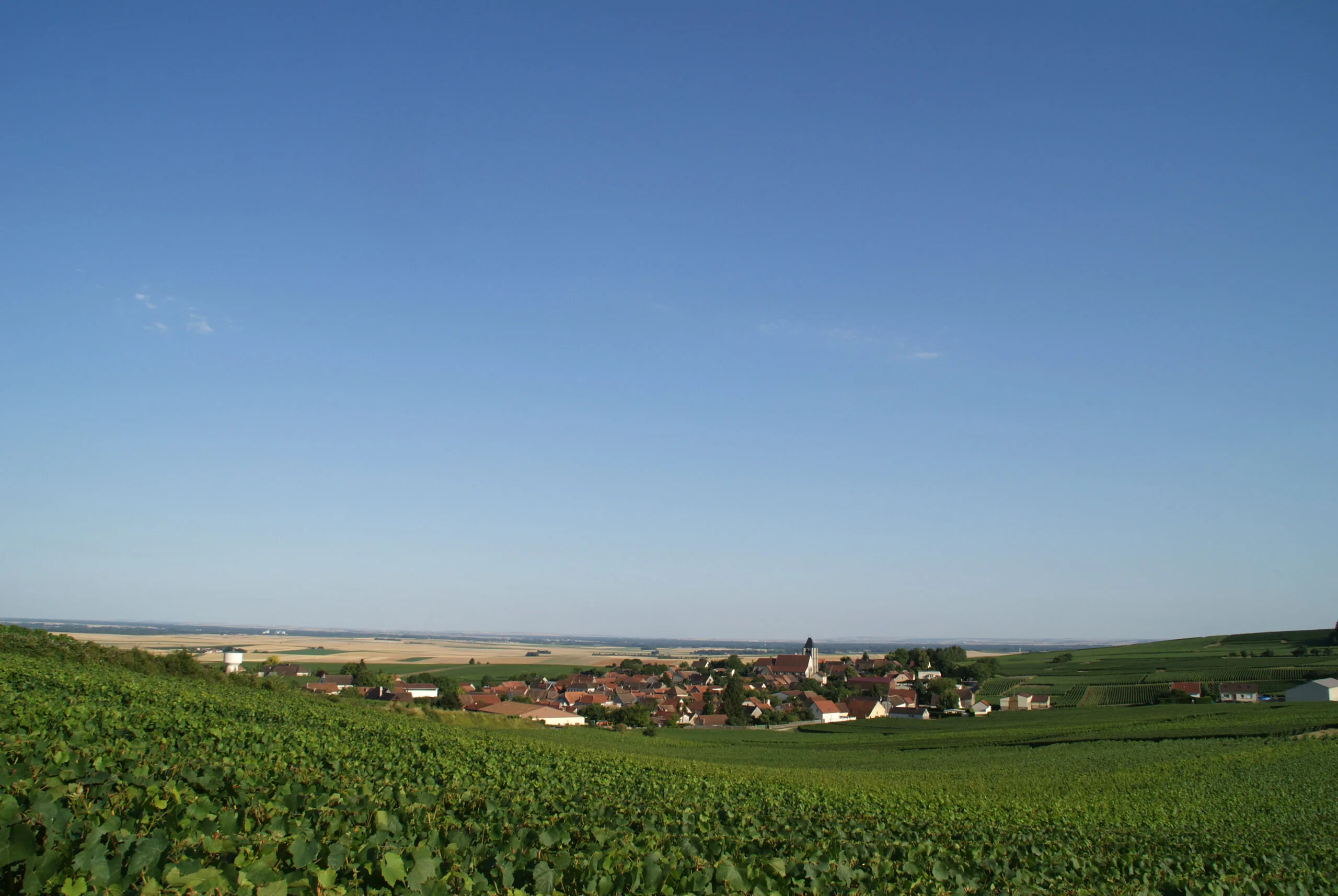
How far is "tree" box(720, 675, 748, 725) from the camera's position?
10462cm

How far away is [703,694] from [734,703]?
17982mm

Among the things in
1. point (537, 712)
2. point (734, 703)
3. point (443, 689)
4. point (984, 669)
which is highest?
point (537, 712)

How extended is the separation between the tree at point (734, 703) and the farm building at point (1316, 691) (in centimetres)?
6964

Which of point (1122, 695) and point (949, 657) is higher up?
point (1122, 695)

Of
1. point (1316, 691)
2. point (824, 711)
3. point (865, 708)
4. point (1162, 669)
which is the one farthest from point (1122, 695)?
point (824, 711)

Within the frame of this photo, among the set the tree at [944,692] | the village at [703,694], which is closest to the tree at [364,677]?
the village at [703,694]

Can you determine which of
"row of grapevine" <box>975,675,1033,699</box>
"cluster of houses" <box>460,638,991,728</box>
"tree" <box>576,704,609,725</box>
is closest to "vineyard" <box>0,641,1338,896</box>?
"cluster of houses" <box>460,638,991,728</box>

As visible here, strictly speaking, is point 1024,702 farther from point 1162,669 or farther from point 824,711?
point 1162,669

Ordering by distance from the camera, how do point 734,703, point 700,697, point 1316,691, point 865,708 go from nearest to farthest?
point 1316,691 < point 734,703 < point 865,708 < point 700,697

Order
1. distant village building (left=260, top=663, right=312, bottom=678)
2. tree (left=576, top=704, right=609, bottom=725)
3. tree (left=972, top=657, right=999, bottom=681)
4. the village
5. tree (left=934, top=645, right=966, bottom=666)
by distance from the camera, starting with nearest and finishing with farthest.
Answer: tree (left=576, top=704, right=609, bottom=725)
the village
distant village building (left=260, top=663, right=312, bottom=678)
tree (left=972, top=657, right=999, bottom=681)
tree (left=934, top=645, right=966, bottom=666)

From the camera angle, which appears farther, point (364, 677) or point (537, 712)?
point (364, 677)

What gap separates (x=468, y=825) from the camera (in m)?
7.05

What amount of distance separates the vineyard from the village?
5276 cm

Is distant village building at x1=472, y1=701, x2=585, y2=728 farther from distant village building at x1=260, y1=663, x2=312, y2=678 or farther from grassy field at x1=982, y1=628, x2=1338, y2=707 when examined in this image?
grassy field at x1=982, y1=628, x2=1338, y2=707
